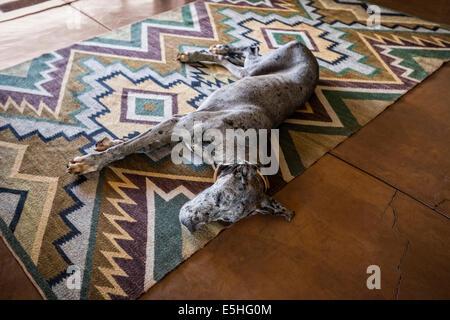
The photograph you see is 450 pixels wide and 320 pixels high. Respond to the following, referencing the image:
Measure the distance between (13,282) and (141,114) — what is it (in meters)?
1.38

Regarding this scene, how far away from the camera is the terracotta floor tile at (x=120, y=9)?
3.59 metres

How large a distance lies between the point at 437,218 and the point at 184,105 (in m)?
1.91

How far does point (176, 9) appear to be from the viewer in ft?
12.7

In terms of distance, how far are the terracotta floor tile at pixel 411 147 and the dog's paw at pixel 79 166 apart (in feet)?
5.58

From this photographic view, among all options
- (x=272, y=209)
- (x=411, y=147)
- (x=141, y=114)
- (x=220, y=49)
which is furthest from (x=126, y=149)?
(x=411, y=147)

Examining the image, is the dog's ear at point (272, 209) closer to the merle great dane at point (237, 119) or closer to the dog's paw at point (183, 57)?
the merle great dane at point (237, 119)

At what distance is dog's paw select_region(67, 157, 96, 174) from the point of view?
2084mm

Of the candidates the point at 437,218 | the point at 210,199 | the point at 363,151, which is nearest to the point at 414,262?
the point at 437,218

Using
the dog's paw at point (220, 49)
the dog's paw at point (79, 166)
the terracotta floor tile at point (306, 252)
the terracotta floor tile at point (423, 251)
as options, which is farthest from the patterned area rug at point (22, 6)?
the terracotta floor tile at point (423, 251)

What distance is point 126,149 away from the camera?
217 centimetres

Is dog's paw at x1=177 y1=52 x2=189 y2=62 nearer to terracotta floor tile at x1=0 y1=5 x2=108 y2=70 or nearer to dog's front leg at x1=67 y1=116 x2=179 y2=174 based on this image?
terracotta floor tile at x1=0 y1=5 x2=108 y2=70
